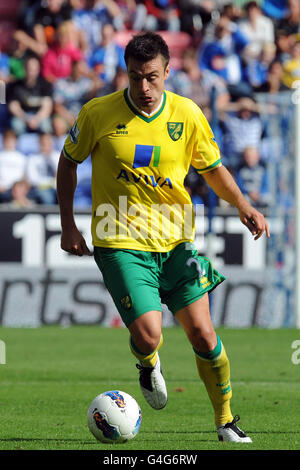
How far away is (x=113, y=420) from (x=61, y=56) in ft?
43.0

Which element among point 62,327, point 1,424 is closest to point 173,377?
point 1,424

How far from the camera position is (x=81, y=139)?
6289mm

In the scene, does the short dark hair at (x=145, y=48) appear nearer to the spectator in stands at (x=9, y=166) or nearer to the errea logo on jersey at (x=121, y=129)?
Result: the errea logo on jersey at (x=121, y=129)

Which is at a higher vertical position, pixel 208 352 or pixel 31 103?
pixel 31 103

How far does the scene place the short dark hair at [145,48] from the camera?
19.8ft

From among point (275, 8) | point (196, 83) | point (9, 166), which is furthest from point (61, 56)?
point (275, 8)

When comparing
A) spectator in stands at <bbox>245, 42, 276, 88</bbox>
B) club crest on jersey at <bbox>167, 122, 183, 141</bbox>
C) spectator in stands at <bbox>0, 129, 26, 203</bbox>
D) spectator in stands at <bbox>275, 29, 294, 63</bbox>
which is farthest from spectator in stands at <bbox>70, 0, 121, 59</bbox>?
club crest on jersey at <bbox>167, 122, 183, 141</bbox>

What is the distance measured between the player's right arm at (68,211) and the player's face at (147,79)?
24.3 inches

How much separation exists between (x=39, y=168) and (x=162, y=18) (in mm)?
5183

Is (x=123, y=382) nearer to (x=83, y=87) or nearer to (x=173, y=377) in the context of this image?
(x=173, y=377)

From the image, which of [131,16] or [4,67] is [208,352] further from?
[131,16]

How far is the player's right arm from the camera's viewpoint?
6215mm

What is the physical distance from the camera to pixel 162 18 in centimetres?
1966

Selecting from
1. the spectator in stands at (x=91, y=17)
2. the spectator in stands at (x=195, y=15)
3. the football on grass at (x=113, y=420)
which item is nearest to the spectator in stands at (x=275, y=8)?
the spectator in stands at (x=195, y=15)
